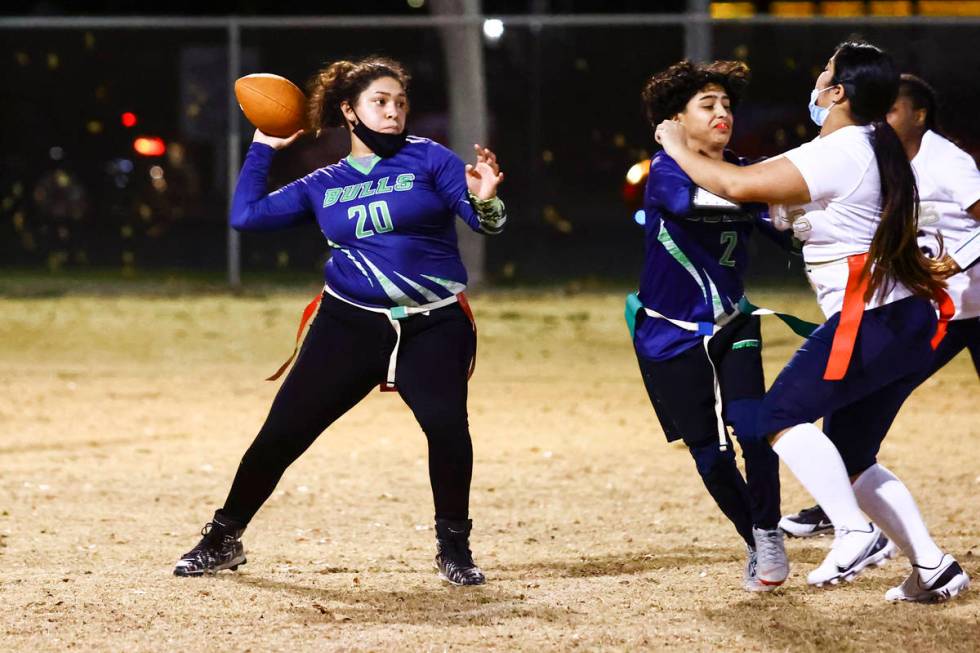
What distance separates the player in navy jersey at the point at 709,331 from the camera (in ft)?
18.4

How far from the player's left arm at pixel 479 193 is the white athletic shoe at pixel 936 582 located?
6.08 ft

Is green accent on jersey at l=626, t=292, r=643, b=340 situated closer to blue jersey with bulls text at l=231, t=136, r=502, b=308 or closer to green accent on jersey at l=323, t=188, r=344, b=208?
blue jersey with bulls text at l=231, t=136, r=502, b=308

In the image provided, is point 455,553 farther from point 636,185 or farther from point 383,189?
point 636,185

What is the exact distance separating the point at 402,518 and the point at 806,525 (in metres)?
1.83

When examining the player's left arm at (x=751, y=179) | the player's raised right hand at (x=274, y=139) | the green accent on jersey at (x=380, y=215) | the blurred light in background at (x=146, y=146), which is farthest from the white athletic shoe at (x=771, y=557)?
the blurred light in background at (x=146, y=146)

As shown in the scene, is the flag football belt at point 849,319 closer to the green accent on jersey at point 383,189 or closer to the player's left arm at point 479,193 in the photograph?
the player's left arm at point 479,193

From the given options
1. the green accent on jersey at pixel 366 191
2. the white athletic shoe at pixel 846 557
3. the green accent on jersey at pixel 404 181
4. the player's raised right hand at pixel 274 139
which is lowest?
the white athletic shoe at pixel 846 557

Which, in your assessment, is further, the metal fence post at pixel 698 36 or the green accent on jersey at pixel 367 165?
the metal fence post at pixel 698 36

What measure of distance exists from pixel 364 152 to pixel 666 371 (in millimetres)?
1393

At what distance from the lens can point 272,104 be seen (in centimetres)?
628

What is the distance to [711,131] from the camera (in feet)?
18.6

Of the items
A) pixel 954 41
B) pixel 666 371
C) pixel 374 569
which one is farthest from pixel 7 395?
pixel 954 41

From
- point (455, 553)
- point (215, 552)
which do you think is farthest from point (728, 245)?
point (215, 552)

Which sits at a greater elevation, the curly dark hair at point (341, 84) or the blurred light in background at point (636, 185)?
the curly dark hair at point (341, 84)
